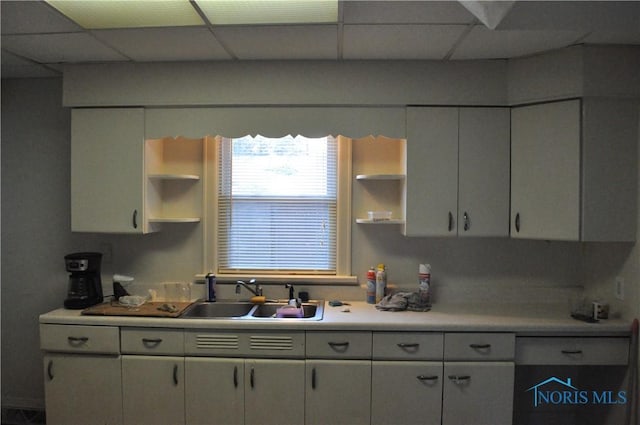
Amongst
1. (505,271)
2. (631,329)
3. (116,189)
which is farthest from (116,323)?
(631,329)

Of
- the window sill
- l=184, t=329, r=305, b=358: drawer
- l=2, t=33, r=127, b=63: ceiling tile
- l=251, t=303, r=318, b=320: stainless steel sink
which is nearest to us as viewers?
l=2, t=33, r=127, b=63: ceiling tile

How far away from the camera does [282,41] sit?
2.05m

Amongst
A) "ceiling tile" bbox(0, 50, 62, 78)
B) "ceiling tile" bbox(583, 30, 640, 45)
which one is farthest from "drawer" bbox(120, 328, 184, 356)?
"ceiling tile" bbox(583, 30, 640, 45)

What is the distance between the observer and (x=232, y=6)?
171 cm

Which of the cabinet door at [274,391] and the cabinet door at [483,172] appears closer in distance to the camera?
the cabinet door at [274,391]

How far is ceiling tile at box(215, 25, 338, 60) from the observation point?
6.31ft

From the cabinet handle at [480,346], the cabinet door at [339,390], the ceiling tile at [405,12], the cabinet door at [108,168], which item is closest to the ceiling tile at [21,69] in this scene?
the cabinet door at [108,168]

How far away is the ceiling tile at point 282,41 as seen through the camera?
6.31 feet

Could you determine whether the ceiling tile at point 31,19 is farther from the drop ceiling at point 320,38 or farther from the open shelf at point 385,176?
the open shelf at point 385,176

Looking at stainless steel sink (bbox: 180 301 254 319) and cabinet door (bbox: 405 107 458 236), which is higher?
cabinet door (bbox: 405 107 458 236)

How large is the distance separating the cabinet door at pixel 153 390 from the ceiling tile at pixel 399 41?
203cm

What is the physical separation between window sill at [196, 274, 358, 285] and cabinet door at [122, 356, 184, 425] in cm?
63

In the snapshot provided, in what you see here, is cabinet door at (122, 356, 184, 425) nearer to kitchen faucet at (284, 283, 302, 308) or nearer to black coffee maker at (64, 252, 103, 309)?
black coffee maker at (64, 252, 103, 309)

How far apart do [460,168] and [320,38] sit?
44.7 inches
